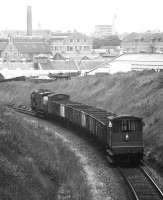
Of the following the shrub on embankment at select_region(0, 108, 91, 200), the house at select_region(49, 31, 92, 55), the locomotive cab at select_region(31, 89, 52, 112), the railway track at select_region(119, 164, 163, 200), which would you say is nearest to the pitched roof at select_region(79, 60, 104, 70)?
the locomotive cab at select_region(31, 89, 52, 112)

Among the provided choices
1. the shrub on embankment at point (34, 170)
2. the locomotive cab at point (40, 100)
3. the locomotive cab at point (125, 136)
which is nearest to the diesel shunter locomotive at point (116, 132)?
the locomotive cab at point (125, 136)

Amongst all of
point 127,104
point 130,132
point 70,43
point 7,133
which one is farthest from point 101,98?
point 70,43

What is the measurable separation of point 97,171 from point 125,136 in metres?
2.69

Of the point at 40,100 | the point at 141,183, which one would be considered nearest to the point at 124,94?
the point at 40,100

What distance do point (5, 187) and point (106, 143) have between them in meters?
11.2

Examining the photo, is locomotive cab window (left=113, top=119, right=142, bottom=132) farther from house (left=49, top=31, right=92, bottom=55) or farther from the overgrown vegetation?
house (left=49, top=31, right=92, bottom=55)

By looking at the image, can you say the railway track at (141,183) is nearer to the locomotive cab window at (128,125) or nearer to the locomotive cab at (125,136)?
the locomotive cab at (125,136)

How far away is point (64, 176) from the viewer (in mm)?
21516

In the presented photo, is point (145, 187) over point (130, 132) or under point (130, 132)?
under

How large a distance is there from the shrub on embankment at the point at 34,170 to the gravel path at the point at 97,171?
1.79ft

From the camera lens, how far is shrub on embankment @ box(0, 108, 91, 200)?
17000 mm

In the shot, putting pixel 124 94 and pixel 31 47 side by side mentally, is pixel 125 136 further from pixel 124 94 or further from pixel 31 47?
pixel 31 47

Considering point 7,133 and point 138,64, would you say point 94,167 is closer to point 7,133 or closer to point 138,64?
point 7,133

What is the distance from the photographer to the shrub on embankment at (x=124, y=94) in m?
31.2
